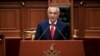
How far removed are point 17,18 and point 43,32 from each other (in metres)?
4.06

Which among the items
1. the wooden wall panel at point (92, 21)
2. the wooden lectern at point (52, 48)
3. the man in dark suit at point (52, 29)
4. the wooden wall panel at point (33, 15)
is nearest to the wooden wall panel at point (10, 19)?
the wooden wall panel at point (33, 15)

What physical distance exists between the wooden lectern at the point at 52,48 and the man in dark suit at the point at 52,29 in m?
0.57

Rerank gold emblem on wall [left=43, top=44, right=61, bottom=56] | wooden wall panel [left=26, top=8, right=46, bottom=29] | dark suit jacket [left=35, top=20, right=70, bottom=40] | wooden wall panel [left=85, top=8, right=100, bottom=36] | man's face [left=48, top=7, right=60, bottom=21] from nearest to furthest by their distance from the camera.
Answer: gold emblem on wall [left=43, top=44, right=61, bottom=56], dark suit jacket [left=35, top=20, right=70, bottom=40], man's face [left=48, top=7, right=60, bottom=21], wooden wall panel [left=85, top=8, right=100, bottom=36], wooden wall panel [left=26, top=8, right=46, bottom=29]

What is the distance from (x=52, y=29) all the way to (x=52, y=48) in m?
0.67

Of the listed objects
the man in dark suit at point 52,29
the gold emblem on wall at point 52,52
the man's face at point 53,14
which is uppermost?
the man's face at point 53,14

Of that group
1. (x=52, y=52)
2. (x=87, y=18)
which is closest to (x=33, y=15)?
(x=87, y=18)

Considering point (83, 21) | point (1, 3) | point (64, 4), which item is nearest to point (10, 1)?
point (1, 3)

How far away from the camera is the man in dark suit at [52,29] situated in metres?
2.81

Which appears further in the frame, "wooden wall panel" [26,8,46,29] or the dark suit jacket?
"wooden wall panel" [26,8,46,29]

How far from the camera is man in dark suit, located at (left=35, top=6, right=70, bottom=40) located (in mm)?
2812

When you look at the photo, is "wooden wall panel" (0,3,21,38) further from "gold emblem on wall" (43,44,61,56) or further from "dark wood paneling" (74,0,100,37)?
"gold emblem on wall" (43,44,61,56)

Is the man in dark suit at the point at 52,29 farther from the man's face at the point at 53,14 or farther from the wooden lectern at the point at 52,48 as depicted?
the wooden lectern at the point at 52,48

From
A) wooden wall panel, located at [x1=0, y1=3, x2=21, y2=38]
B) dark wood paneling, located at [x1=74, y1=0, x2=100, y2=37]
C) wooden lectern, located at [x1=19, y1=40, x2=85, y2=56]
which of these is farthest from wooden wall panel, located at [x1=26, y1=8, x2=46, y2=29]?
wooden lectern, located at [x1=19, y1=40, x2=85, y2=56]

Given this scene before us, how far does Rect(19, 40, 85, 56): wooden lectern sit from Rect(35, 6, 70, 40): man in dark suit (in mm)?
567
